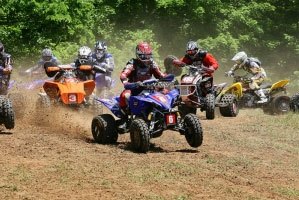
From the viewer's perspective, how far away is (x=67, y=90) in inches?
551

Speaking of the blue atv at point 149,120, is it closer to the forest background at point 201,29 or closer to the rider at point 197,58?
the rider at point 197,58

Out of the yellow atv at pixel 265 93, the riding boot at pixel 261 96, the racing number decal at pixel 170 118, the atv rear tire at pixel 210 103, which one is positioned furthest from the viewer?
the riding boot at pixel 261 96

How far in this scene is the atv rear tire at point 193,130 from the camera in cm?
1023

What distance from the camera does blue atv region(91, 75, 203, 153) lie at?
10.2m

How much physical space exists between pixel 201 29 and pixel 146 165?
22.9 metres

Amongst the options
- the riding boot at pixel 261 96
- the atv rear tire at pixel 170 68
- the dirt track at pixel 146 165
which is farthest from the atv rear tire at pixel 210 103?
the riding boot at pixel 261 96

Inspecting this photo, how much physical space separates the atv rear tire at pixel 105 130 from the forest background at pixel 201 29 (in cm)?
1261

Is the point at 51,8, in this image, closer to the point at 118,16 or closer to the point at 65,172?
the point at 118,16

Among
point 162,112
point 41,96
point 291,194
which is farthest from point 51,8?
point 291,194

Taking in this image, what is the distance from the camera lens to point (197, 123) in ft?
33.6

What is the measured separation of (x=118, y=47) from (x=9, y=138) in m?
18.2

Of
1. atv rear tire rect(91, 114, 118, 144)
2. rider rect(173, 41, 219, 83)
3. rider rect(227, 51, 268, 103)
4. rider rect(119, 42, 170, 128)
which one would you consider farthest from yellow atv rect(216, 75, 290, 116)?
atv rear tire rect(91, 114, 118, 144)

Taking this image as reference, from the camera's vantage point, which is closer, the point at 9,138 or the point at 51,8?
the point at 9,138

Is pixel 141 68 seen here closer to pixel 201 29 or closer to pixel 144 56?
pixel 144 56
